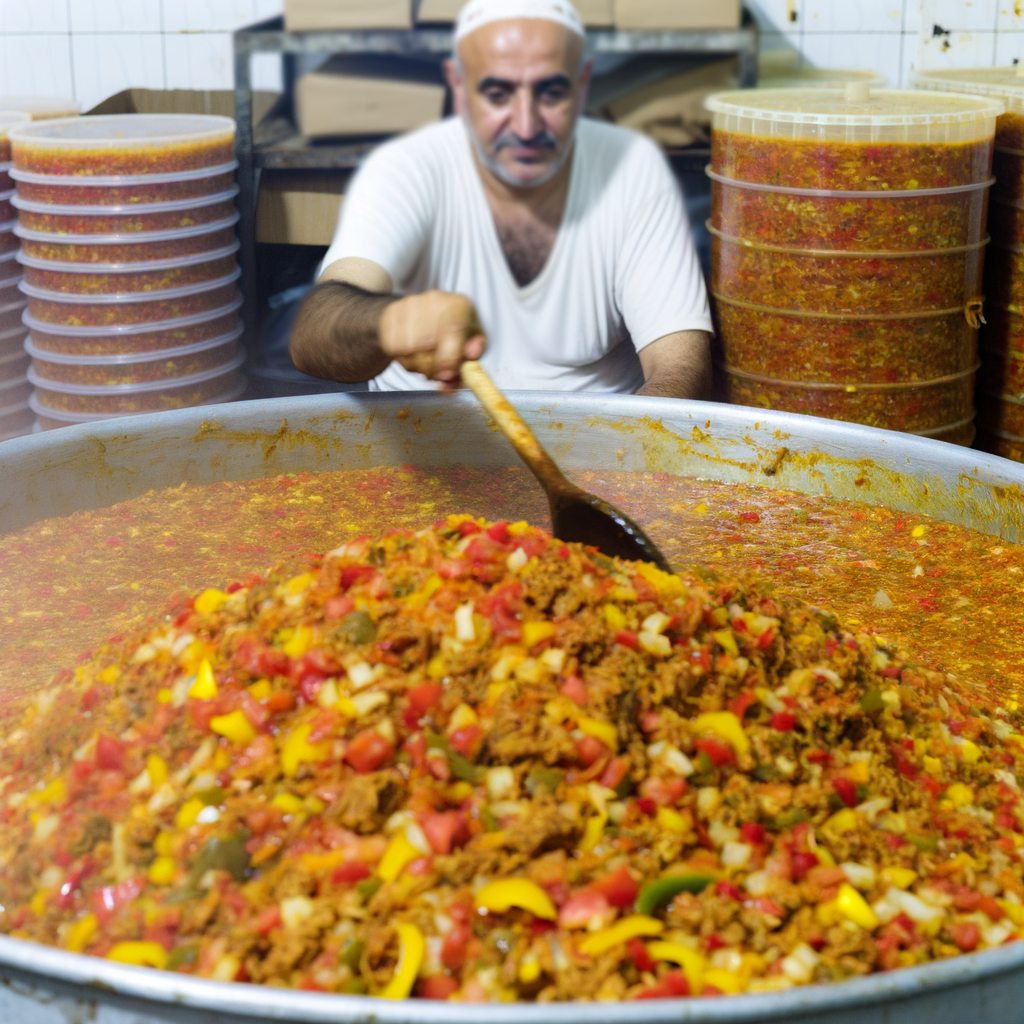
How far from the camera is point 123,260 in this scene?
2438 millimetres

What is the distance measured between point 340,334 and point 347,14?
146 centimetres

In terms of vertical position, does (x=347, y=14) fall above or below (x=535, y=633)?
above

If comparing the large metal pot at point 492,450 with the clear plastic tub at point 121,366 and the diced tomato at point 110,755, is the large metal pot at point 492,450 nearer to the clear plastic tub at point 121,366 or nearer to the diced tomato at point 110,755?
the diced tomato at point 110,755

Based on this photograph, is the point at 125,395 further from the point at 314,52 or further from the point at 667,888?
the point at 667,888

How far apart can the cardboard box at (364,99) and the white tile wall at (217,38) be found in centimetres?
63

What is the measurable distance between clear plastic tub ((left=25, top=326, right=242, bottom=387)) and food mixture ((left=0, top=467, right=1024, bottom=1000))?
1555mm

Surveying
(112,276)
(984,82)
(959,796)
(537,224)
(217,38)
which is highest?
(217,38)

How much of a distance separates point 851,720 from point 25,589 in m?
0.97

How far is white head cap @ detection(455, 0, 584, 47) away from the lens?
2125 millimetres

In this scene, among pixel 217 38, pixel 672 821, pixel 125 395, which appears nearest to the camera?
pixel 672 821

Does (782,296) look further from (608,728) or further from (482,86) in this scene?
(608,728)

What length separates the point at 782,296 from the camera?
207 centimetres

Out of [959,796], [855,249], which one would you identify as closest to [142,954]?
[959,796]

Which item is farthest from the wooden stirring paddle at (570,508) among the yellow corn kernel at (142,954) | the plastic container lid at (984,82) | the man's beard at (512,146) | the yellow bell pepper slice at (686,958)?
the plastic container lid at (984,82)
